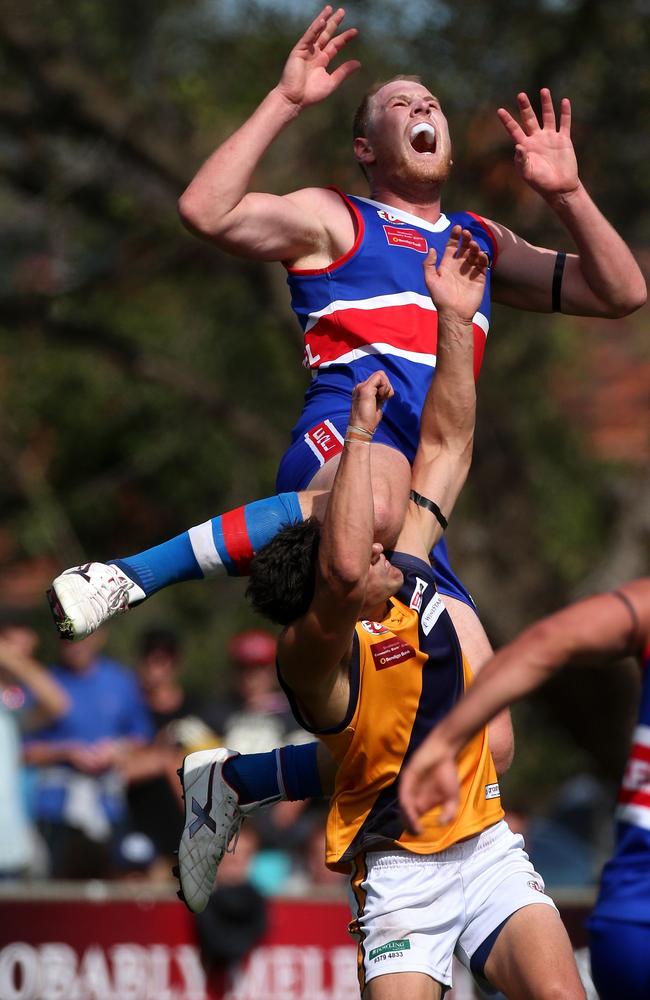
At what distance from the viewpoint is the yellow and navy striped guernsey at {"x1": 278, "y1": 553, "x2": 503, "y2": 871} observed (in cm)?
527

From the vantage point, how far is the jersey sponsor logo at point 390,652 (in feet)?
17.3

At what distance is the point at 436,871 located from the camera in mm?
5328

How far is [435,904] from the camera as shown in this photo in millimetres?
5301

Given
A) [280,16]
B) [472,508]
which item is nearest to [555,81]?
[280,16]

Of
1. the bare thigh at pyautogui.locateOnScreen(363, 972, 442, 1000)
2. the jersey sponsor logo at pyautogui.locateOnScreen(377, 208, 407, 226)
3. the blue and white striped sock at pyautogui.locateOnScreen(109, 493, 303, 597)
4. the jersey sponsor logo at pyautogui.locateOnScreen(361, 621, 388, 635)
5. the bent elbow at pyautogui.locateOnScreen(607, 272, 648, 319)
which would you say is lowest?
the bare thigh at pyautogui.locateOnScreen(363, 972, 442, 1000)

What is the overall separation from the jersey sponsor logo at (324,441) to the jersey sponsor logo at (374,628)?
0.62 metres

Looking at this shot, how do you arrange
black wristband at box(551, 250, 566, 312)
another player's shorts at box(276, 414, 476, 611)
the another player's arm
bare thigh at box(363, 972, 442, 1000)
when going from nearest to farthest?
the another player's arm, bare thigh at box(363, 972, 442, 1000), another player's shorts at box(276, 414, 476, 611), black wristband at box(551, 250, 566, 312)

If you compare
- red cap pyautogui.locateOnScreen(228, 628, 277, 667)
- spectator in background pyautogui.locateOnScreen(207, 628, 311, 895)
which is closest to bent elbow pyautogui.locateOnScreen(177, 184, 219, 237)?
spectator in background pyautogui.locateOnScreen(207, 628, 311, 895)

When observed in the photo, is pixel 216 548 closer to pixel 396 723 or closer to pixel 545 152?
pixel 396 723

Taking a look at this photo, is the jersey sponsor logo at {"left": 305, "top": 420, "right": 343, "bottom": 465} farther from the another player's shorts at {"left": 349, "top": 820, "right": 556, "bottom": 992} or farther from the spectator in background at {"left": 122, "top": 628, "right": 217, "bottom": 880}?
the spectator in background at {"left": 122, "top": 628, "right": 217, "bottom": 880}

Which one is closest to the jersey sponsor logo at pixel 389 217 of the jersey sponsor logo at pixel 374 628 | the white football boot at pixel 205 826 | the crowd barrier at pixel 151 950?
the jersey sponsor logo at pixel 374 628

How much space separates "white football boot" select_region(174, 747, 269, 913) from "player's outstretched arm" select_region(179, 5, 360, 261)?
2.02 m

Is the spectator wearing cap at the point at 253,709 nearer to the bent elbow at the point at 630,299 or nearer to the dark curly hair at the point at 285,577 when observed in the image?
the bent elbow at the point at 630,299

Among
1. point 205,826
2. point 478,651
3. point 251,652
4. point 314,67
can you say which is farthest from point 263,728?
point 314,67
